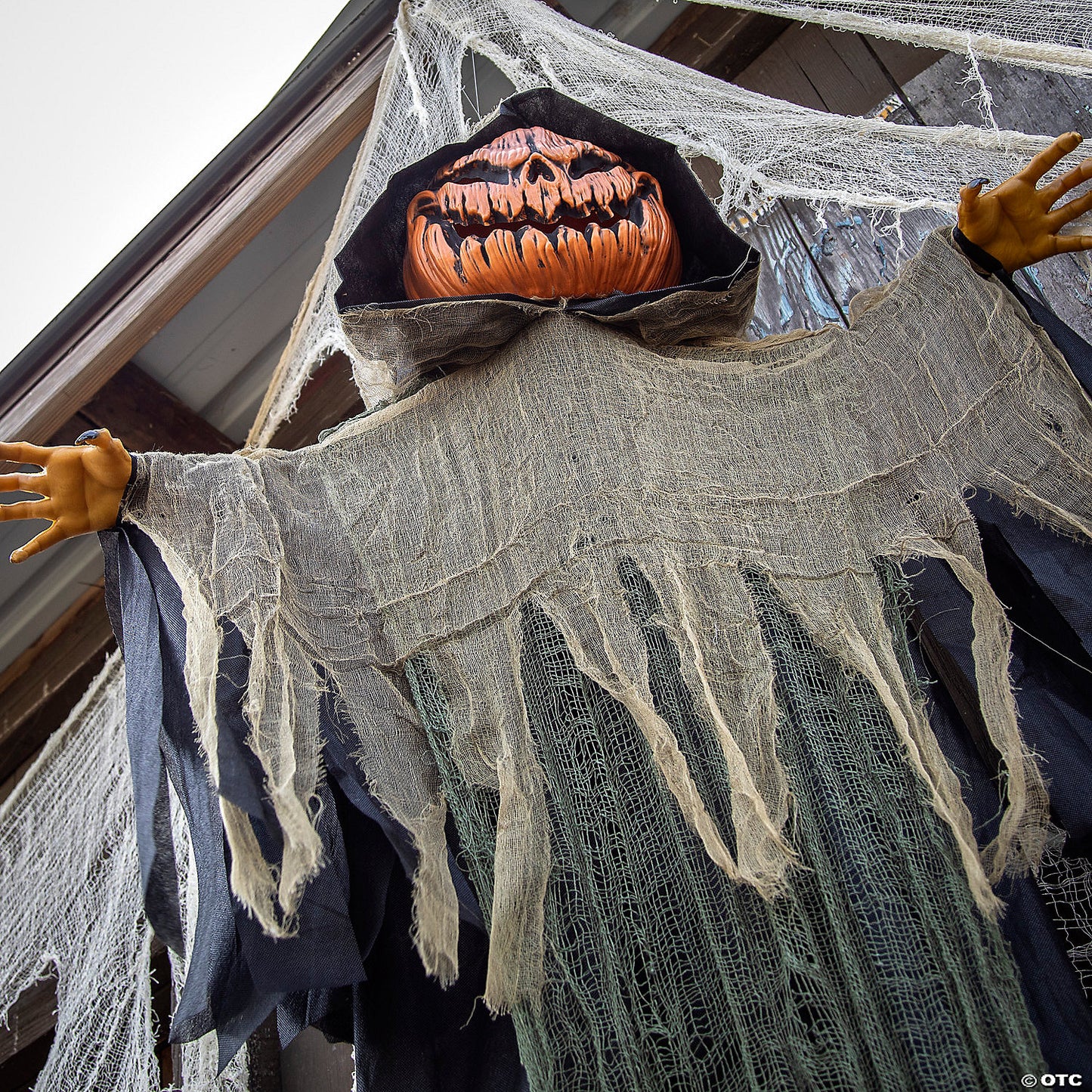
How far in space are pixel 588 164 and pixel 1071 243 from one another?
54 cm

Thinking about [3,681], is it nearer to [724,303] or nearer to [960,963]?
[724,303]

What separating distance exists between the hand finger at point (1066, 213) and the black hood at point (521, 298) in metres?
0.32

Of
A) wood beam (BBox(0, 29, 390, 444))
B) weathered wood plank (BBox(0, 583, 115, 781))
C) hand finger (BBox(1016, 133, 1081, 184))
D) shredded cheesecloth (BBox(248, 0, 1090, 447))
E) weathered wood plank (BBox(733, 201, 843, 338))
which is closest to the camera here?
hand finger (BBox(1016, 133, 1081, 184))

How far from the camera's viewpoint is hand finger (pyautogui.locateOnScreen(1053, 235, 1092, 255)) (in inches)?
39.8

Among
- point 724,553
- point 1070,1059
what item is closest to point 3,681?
point 724,553

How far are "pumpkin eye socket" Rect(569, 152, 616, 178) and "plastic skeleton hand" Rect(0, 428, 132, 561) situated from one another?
2.01ft

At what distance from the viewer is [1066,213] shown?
104 cm

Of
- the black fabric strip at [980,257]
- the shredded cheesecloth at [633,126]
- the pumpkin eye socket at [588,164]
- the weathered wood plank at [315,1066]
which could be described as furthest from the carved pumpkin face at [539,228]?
the weathered wood plank at [315,1066]

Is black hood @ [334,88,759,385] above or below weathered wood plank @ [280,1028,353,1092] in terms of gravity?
above

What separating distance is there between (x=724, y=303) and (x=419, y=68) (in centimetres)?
73

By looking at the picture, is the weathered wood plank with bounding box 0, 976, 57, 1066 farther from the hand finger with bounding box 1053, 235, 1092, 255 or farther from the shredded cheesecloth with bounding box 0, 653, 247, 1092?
the hand finger with bounding box 1053, 235, 1092, 255

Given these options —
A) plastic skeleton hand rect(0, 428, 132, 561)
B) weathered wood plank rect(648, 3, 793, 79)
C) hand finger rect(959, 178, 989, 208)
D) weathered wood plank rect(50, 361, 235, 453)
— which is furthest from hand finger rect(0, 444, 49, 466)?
weathered wood plank rect(648, 3, 793, 79)

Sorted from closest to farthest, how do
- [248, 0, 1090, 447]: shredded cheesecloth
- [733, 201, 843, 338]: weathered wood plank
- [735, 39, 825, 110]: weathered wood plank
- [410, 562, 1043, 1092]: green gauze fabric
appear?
[410, 562, 1043, 1092]: green gauze fabric → [248, 0, 1090, 447]: shredded cheesecloth → [733, 201, 843, 338]: weathered wood plank → [735, 39, 825, 110]: weathered wood plank

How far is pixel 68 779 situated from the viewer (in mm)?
1515
